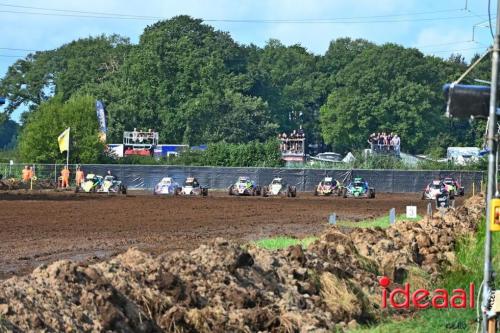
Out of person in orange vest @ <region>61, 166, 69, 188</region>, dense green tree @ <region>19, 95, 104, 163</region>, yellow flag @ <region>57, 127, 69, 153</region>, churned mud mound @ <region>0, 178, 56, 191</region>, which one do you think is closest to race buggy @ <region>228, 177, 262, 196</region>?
person in orange vest @ <region>61, 166, 69, 188</region>

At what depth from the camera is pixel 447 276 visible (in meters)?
16.3

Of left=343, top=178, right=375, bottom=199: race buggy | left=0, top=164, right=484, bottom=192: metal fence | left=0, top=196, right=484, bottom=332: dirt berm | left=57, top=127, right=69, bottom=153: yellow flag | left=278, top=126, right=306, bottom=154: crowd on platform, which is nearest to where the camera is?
left=0, top=196, right=484, bottom=332: dirt berm

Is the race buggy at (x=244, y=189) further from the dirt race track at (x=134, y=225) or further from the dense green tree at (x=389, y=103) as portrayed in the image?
the dense green tree at (x=389, y=103)

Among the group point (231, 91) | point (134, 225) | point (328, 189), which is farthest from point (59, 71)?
point (134, 225)

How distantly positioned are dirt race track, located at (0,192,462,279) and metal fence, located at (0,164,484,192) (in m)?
25.6

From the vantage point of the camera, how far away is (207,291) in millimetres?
11828

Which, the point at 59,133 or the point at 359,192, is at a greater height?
the point at 59,133

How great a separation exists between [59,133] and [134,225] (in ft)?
176

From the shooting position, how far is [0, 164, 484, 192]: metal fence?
7125 centimetres

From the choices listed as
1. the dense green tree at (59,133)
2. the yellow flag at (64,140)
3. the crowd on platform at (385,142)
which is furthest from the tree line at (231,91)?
the yellow flag at (64,140)

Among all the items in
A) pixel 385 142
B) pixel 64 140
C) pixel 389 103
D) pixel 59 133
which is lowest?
pixel 64 140

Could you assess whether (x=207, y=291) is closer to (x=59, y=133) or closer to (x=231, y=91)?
(x=59, y=133)

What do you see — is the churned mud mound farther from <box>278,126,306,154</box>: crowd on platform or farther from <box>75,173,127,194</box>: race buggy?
<box>278,126,306,154</box>: crowd on platform

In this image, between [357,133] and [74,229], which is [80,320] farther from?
[357,133]
